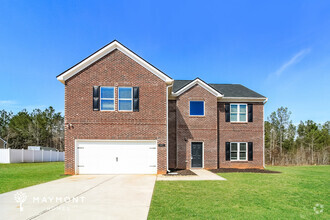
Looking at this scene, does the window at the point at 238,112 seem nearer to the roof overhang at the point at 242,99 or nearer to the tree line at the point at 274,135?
the roof overhang at the point at 242,99

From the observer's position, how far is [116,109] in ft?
45.0

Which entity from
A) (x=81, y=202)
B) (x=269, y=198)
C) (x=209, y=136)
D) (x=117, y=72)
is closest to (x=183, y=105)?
(x=209, y=136)

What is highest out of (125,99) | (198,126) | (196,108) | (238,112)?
(125,99)

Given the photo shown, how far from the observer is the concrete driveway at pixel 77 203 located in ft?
17.8

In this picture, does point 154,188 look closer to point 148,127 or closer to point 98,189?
point 98,189

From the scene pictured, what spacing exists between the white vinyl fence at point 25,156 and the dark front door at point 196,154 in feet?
64.8

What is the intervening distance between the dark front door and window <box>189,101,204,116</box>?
2344 millimetres

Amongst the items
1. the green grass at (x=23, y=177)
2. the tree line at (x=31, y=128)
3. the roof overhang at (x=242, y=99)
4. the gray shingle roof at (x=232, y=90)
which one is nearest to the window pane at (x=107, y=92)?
the green grass at (x=23, y=177)

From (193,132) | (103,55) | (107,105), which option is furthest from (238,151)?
(103,55)

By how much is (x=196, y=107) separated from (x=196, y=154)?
12.0 feet

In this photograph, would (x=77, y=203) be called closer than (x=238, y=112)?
Yes

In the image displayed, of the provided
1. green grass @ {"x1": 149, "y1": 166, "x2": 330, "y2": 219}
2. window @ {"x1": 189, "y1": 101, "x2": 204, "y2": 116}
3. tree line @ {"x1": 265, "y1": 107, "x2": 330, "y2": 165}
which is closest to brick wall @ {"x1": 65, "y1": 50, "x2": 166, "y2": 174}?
window @ {"x1": 189, "y1": 101, "x2": 204, "y2": 116}

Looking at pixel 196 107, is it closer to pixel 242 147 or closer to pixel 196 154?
pixel 196 154

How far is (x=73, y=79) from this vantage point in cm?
1372
